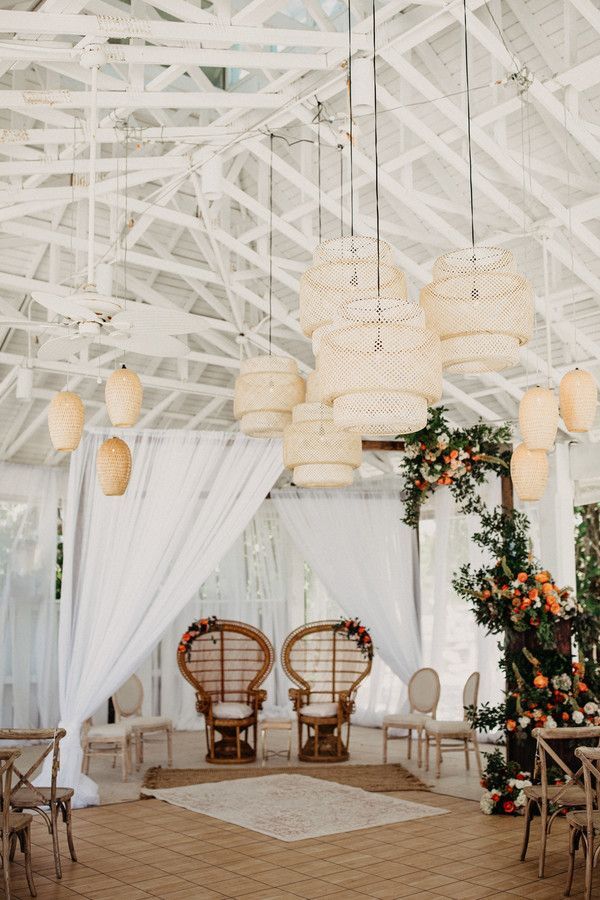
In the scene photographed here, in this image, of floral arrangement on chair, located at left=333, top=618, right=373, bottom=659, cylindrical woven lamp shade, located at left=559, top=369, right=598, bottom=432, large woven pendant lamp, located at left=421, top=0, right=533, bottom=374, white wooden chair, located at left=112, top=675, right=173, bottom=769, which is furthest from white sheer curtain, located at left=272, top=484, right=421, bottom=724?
large woven pendant lamp, located at left=421, top=0, right=533, bottom=374

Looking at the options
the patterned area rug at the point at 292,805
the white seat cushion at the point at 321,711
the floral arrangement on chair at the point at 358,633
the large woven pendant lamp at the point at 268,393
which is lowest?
the patterned area rug at the point at 292,805

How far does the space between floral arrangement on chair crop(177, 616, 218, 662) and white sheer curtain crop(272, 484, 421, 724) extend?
1351 mm

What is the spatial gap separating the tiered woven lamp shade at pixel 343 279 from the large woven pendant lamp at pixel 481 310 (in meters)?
0.37

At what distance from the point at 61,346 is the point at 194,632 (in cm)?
509

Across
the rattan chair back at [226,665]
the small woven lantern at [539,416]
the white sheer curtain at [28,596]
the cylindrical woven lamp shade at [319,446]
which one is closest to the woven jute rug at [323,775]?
the rattan chair back at [226,665]

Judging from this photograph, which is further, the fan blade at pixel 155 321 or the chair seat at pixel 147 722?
the chair seat at pixel 147 722

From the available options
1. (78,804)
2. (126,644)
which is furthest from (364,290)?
(78,804)

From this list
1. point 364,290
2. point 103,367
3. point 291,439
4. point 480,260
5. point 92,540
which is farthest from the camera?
point 103,367

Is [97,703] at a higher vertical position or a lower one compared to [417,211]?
lower

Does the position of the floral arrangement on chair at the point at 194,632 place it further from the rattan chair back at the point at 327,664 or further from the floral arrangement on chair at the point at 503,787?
the floral arrangement on chair at the point at 503,787

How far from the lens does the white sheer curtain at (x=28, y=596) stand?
11.0 m

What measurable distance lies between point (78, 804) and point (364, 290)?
4.87 meters

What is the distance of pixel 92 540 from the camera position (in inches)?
291

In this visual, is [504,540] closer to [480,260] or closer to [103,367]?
[480,260]
